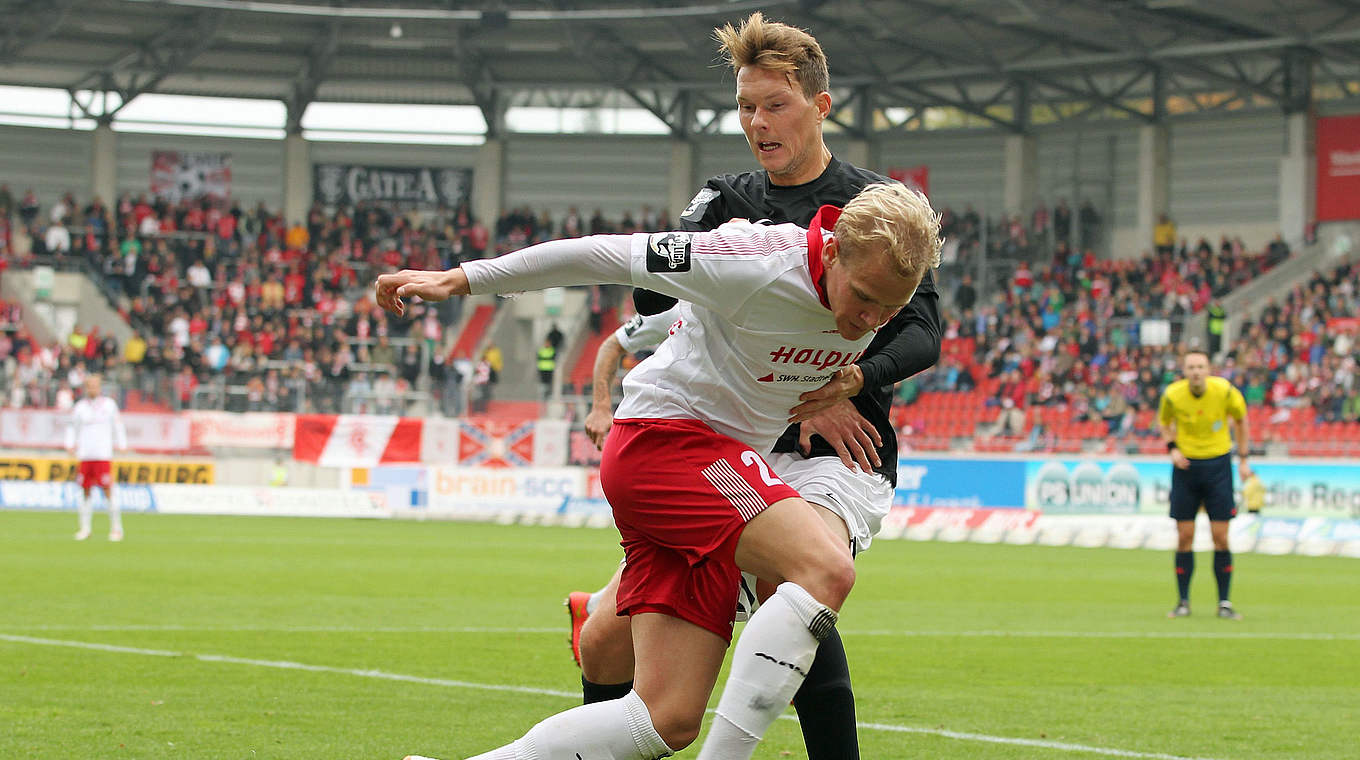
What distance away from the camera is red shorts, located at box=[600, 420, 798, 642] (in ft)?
13.9

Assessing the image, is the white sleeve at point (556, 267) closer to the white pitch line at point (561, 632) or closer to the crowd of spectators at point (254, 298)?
the white pitch line at point (561, 632)

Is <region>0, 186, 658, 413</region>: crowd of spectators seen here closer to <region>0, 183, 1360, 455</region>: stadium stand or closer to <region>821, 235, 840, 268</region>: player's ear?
<region>0, 183, 1360, 455</region>: stadium stand

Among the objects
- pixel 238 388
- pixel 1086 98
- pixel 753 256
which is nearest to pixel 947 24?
pixel 1086 98

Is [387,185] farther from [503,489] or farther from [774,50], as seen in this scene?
[774,50]

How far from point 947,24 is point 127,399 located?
70.4 ft

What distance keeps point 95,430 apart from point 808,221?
1690 cm

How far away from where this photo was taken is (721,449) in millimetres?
4375

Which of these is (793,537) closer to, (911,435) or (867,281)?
(867,281)

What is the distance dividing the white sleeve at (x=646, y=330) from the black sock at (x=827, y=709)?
1.13 m

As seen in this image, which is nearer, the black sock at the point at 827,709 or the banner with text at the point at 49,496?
the black sock at the point at 827,709

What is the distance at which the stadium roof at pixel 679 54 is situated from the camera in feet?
122

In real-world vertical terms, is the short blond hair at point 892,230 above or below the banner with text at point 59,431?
above

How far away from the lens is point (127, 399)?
3023 centimetres

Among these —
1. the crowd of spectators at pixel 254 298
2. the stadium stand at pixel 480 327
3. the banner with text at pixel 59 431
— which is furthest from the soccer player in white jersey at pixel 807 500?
the banner with text at pixel 59 431
